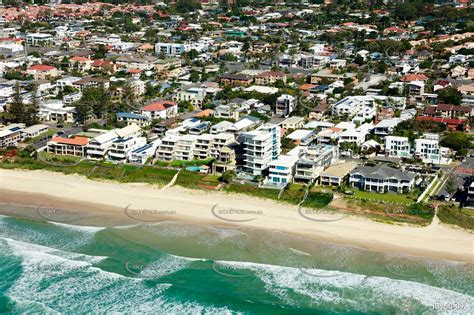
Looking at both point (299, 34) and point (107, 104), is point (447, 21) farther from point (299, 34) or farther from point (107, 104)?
point (107, 104)

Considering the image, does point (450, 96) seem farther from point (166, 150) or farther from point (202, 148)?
point (166, 150)

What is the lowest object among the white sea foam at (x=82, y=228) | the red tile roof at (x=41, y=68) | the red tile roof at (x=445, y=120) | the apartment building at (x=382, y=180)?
the white sea foam at (x=82, y=228)

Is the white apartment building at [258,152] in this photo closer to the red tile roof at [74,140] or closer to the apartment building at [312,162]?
the apartment building at [312,162]

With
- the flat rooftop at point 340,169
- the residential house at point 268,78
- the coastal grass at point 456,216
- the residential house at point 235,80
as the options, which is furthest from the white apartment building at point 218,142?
the residential house at point 268,78

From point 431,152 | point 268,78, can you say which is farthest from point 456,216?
point 268,78

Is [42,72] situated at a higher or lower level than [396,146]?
higher

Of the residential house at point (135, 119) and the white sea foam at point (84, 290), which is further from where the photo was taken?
the residential house at point (135, 119)

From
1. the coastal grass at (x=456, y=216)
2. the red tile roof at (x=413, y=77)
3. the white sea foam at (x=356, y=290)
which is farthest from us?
the red tile roof at (x=413, y=77)
